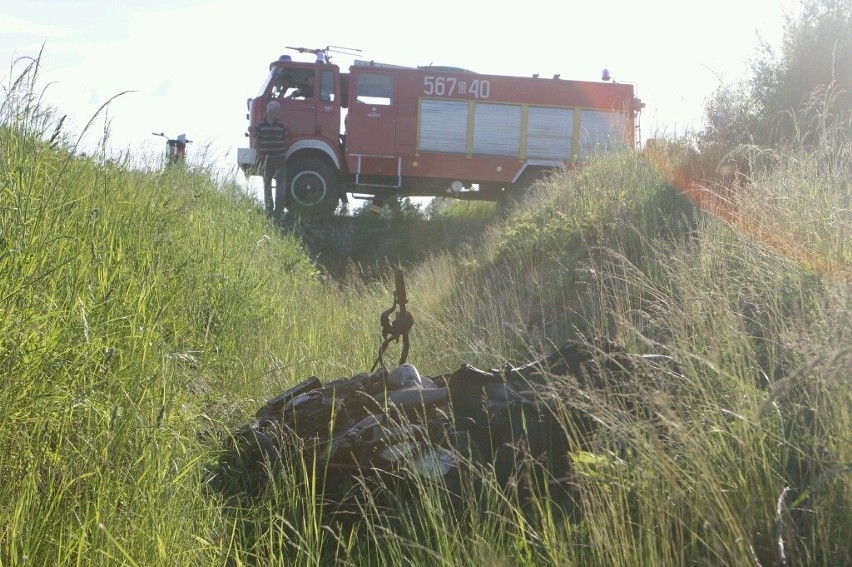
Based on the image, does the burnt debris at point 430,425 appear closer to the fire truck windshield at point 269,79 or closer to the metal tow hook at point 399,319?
the metal tow hook at point 399,319

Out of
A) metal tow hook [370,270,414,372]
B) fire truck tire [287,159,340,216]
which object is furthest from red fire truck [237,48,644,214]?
metal tow hook [370,270,414,372]

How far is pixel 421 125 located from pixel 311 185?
2.69 metres

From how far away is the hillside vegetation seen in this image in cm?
304

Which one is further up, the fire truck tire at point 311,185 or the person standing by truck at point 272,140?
the person standing by truck at point 272,140

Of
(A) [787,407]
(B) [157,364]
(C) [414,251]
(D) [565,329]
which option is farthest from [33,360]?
(C) [414,251]

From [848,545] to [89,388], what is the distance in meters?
2.71

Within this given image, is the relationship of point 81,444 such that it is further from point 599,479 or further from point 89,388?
point 599,479

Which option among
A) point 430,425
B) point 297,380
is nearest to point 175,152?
point 297,380

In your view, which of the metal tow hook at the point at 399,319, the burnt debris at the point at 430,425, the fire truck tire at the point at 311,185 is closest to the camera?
the burnt debris at the point at 430,425

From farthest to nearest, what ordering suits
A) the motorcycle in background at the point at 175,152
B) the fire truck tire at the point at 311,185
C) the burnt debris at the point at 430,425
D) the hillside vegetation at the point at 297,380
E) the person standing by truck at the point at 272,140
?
the fire truck tire at the point at 311,185 → the person standing by truck at the point at 272,140 → the motorcycle in background at the point at 175,152 → the burnt debris at the point at 430,425 → the hillside vegetation at the point at 297,380

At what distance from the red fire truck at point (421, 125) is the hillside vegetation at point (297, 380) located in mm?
13890

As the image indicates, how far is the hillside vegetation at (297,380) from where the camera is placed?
3043 mm

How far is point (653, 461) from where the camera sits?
321 centimetres

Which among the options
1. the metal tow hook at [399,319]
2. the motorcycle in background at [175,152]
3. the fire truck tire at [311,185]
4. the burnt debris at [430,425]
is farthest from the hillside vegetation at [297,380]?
the fire truck tire at [311,185]
